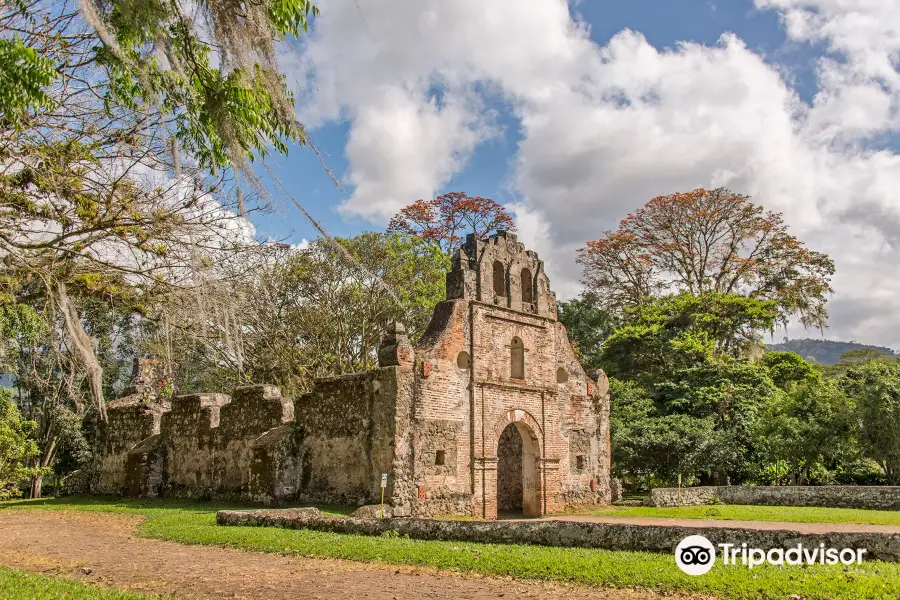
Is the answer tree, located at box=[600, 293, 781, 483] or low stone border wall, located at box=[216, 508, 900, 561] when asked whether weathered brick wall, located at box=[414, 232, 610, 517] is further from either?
tree, located at box=[600, 293, 781, 483]

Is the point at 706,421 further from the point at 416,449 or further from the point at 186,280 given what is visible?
the point at 186,280

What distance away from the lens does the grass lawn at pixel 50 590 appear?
22.9 ft

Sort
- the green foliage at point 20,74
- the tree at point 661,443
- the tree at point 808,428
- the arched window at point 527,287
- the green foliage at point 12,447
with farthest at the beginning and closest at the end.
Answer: the tree at point 661,443 → the tree at point 808,428 → the arched window at point 527,287 → the green foliage at point 12,447 → the green foliage at point 20,74

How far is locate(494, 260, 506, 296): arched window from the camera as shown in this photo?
65.4ft

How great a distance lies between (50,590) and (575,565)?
18.2ft

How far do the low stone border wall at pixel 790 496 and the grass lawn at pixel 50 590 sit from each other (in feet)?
56.4

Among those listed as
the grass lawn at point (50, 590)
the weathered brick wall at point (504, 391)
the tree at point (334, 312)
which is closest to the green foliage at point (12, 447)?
the tree at point (334, 312)

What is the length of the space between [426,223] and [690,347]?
13.5 m

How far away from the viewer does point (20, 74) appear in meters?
5.12

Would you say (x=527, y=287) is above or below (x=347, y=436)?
above

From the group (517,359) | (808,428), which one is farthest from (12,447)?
(808,428)

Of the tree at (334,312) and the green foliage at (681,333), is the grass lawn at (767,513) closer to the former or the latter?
the green foliage at (681,333)

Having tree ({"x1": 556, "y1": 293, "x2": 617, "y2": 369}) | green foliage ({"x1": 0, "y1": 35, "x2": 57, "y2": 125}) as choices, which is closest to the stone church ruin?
green foliage ({"x1": 0, "y1": 35, "x2": 57, "y2": 125})

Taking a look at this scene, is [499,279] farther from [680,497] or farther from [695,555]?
[695,555]
